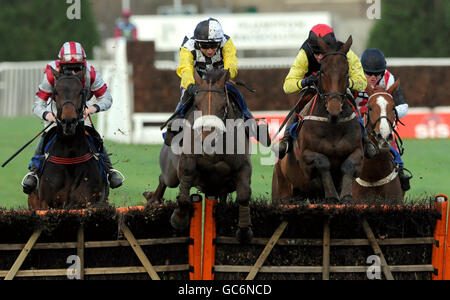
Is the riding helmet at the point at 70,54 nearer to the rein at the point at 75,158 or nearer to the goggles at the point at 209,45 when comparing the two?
the rein at the point at 75,158

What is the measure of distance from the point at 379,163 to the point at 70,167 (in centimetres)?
262

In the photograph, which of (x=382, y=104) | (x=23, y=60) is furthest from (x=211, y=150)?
(x=23, y=60)

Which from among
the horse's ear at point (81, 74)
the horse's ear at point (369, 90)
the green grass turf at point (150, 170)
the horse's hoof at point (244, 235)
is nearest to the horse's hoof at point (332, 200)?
the horse's hoof at point (244, 235)

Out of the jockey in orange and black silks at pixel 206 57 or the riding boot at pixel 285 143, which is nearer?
the jockey in orange and black silks at pixel 206 57

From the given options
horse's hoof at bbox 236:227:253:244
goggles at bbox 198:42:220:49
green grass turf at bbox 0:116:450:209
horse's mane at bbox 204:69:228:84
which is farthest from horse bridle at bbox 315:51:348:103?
A: green grass turf at bbox 0:116:450:209

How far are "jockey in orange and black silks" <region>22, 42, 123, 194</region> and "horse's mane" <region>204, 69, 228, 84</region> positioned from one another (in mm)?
1199

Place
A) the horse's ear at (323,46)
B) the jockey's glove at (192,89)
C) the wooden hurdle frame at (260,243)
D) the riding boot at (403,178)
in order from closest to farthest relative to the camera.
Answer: the wooden hurdle frame at (260,243)
the jockey's glove at (192,89)
the horse's ear at (323,46)
the riding boot at (403,178)

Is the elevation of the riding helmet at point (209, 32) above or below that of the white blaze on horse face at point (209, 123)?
above

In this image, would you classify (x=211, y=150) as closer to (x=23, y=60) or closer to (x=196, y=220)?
(x=196, y=220)

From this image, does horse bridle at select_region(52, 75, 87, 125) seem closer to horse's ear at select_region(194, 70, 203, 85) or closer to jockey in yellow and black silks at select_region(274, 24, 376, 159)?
horse's ear at select_region(194, 70, 203, 85)

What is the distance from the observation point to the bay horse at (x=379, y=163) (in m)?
8.00

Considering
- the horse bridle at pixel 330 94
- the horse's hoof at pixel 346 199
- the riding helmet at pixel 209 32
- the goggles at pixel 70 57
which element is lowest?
the horse's hoof at pixel 346 199

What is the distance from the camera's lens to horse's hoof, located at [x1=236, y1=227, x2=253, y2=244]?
21.2ft
